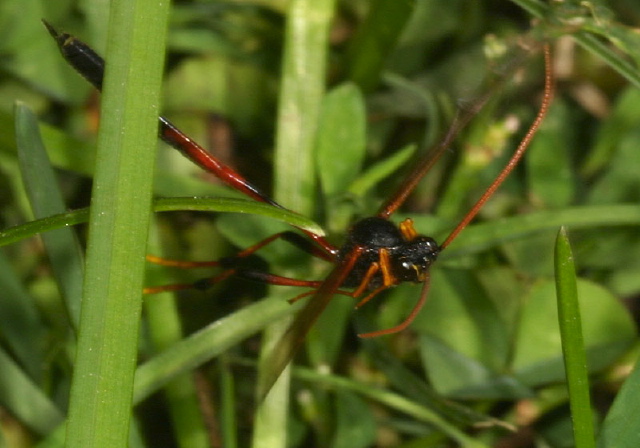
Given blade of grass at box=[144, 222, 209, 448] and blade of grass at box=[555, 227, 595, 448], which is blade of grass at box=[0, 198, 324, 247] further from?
blade of grass at box=[144, 222, 209, 448]

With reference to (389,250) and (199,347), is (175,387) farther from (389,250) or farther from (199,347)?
(389,250)

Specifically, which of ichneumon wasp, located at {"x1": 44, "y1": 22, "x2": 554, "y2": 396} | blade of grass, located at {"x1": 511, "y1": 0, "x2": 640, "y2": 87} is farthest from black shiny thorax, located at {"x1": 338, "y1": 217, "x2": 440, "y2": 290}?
blade of grass, located at {"x1": 511, "y1": 0, "x2": 640, "y2": 87}

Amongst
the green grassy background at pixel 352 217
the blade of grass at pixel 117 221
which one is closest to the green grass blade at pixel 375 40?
the green grassy background at pixel 352 217

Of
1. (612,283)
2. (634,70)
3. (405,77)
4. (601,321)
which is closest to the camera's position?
(634,70)

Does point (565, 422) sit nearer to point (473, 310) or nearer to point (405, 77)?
point (473, 310)

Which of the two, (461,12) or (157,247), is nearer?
(157,247)

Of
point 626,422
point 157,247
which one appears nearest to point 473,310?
point 626,422
